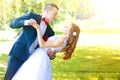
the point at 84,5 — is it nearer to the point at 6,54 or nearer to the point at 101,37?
the point at 101,37

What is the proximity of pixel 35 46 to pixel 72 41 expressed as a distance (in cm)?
34

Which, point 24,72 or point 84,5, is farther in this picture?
point 84,5

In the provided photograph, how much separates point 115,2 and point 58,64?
810 mm

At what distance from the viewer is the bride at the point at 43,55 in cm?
445

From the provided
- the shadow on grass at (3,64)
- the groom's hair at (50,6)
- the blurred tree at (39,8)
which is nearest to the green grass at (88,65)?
the shadow on grass at (3,64)

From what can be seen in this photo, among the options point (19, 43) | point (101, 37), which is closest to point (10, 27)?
point (19, 43)

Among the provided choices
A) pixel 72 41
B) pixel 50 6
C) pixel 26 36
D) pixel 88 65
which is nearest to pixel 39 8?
pixel 50 6

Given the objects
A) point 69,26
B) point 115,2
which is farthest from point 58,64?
point 115,2

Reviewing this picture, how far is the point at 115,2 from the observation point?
4867 millimetres

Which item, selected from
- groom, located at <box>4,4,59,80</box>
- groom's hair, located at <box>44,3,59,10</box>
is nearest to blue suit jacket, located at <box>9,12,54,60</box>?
groom, located at <box>4,4,59,80</box>

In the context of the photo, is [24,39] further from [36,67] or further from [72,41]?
[72,41]

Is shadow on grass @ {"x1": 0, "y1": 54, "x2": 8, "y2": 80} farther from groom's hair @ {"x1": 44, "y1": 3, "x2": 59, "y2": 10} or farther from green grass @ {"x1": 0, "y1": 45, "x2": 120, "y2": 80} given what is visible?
groom's hair @ {"x1": 44, "y1": 3, "x2": 59, "y2": 10}

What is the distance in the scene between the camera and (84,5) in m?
4.80

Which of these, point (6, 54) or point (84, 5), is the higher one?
point (84, 5)
